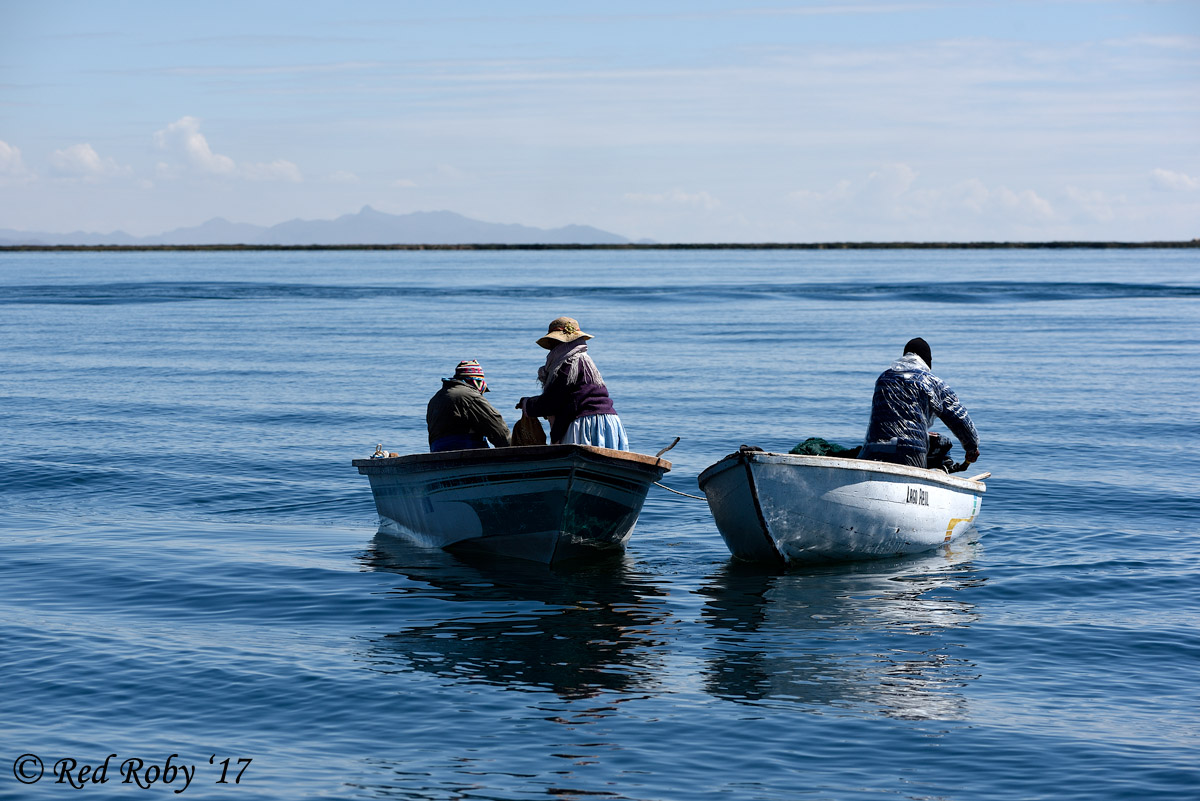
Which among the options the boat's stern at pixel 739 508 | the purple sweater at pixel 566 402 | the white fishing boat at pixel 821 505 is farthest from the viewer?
the purple sweater at pixel 566 402

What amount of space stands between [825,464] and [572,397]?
2.85 metres

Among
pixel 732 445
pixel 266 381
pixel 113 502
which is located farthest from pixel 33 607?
pixel 266 381

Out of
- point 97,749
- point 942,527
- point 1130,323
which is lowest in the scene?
point 97,749

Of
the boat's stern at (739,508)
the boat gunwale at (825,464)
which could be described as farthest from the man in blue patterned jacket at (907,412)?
the boat's stern at (739,508)

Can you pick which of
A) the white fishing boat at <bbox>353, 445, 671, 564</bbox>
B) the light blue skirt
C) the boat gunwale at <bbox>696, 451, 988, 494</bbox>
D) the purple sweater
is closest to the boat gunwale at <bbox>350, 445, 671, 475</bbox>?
the white fishing boat at <bbox>353, 445, 671, 564</bbox>

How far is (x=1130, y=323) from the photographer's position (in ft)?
190

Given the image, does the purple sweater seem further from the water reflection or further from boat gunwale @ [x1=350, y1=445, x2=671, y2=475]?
the water reflection

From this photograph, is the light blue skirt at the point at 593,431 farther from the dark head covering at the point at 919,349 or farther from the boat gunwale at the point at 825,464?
the dark head covering at the point at 919,349

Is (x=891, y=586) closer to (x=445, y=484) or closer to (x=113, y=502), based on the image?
(x=445, y=484)

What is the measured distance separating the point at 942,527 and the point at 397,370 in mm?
25210

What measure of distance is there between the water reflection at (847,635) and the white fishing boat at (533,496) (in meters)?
1.44

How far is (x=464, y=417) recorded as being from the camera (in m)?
13.9

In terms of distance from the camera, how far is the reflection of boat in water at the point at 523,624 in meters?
9.93

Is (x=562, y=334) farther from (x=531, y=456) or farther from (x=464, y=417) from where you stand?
(x=464, y=417)
